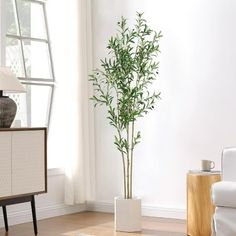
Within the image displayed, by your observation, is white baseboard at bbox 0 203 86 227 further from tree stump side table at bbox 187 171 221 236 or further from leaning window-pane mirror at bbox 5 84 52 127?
tree stump side table at bbox 187 171 221 236

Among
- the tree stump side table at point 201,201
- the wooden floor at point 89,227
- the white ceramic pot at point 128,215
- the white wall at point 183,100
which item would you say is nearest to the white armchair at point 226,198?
the tree stump side table at point 201,201

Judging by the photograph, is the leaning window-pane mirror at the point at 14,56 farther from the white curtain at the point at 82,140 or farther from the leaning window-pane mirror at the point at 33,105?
the white curtain at the point at 82,140

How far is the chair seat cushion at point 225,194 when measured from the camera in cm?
411

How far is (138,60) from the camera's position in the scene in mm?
5332

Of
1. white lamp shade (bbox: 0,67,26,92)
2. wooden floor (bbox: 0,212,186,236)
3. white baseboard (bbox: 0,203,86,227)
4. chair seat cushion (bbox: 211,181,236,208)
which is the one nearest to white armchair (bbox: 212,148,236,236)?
chair seat cushion (bbox: 211,181,236,208)

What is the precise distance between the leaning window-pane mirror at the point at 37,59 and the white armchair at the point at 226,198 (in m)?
2.64

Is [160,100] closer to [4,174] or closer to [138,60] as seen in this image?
[138,60]

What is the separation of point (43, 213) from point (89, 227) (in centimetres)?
78

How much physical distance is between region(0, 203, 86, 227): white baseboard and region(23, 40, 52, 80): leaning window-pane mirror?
143 cm

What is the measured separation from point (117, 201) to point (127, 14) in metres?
2.16

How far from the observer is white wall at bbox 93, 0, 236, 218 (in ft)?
18.4

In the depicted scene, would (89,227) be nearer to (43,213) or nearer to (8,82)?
(43,213)

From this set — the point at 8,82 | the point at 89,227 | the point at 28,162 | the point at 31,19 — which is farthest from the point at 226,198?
the point at 31,19

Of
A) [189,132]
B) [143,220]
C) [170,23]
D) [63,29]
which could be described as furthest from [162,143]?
[63,29]
